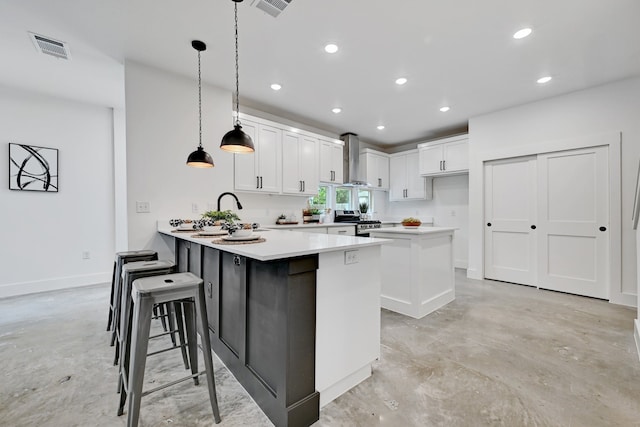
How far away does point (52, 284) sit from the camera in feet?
12.7

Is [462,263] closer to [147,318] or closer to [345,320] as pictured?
[345,320]

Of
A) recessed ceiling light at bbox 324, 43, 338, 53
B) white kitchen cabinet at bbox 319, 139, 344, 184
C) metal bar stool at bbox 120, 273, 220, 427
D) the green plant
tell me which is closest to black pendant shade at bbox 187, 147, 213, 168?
the green plant

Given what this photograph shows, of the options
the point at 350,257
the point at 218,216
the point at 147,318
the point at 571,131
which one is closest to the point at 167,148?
the point at 218,216

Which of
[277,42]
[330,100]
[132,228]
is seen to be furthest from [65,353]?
[330,100]

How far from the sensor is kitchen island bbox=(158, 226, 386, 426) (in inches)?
54.3

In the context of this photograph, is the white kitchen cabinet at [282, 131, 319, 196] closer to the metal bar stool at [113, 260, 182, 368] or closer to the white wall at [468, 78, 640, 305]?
the metal bar stool at [113, 260, 182, 368]

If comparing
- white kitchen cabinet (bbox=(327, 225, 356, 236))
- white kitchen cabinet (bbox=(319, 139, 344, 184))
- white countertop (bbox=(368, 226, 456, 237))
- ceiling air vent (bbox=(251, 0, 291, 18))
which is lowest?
white kitchen cabinet (bbox=(327, 225, 356, 236))

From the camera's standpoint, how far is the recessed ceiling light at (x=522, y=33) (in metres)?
2.44

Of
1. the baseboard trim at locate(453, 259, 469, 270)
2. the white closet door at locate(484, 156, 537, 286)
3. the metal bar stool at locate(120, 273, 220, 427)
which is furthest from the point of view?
the baseboard trim at locate(453, 259, 469, 270)

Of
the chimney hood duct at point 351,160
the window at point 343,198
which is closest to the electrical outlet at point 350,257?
the chimney hood duct at point 351,160

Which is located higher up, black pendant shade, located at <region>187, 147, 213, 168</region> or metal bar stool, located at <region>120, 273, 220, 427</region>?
black pendant shade, located at <region>187, 147, 213, 168</region>

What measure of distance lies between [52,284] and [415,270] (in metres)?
4.99

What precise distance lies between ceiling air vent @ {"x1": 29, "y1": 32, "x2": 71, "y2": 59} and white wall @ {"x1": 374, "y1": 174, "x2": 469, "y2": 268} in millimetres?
6068

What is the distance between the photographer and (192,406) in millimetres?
1577
